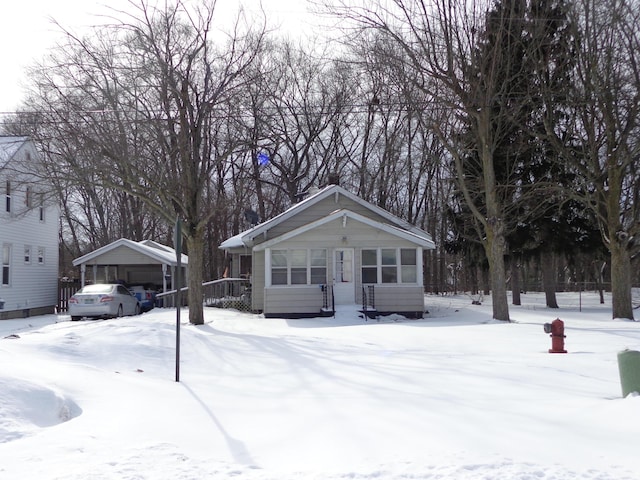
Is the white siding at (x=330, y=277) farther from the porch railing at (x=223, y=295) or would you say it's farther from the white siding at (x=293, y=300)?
the porch railing at (x=223, y=295)

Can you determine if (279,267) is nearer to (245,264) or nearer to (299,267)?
(299,267)

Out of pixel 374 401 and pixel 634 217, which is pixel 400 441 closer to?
pixel 374 401

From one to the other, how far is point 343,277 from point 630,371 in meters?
17.0

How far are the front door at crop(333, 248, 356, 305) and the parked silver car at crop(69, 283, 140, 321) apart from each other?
28.5 feet

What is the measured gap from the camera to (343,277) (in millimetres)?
23844

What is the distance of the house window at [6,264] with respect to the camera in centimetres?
2606

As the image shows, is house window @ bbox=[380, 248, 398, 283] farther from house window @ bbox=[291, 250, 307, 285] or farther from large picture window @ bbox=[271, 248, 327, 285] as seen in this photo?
house window @ bbox=[291, 250, 307, 285]

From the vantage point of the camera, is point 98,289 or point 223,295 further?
point 223,295

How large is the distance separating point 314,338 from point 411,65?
8947mm

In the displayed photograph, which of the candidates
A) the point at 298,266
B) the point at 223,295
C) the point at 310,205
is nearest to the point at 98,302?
the point at 223,295

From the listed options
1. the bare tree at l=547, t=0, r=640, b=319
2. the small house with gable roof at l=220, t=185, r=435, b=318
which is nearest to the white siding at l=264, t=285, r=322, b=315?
the small house with gable roof at l=220, t=185, r=435, b=318

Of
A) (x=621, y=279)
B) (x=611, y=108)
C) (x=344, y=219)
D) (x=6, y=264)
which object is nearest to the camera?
(x=611, y=108)

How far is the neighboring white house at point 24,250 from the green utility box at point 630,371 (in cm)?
2242

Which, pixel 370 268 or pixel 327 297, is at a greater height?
pixel 370 268
